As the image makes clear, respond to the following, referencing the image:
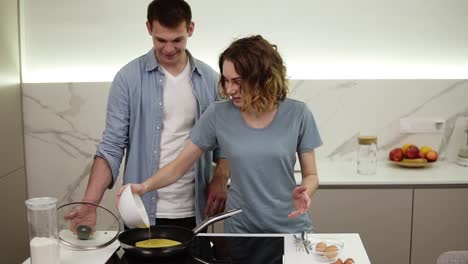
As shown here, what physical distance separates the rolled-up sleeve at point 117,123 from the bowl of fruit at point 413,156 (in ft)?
5.43

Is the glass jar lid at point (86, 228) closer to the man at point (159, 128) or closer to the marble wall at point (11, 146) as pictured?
the man at point (159, 128)

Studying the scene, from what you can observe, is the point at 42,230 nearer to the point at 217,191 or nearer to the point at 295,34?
the point at 217,191

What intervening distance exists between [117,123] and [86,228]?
56cm

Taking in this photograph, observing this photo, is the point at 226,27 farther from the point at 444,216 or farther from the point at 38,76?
the point at 444,216

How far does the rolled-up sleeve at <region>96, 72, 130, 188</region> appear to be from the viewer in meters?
2.20

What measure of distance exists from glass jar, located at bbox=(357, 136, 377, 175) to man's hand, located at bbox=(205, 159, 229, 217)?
3.47 ft

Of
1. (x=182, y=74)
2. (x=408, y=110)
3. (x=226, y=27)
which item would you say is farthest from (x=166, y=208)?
(x=408, y=110)

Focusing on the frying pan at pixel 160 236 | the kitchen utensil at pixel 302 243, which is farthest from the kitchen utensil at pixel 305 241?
the frying pan at pixel 160 236

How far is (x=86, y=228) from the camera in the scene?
176cm

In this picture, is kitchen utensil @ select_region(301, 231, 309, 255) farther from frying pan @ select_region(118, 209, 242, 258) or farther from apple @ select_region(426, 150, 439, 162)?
apple @ select_region(426, 150, 439, 162)

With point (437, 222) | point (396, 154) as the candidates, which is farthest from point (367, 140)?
point (437, 222)

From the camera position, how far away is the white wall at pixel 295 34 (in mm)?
3332

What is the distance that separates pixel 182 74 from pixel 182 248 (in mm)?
885

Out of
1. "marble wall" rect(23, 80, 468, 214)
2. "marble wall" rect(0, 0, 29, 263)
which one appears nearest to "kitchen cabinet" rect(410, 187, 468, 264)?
"marble wall" rect(23, 80, 468, 214)
